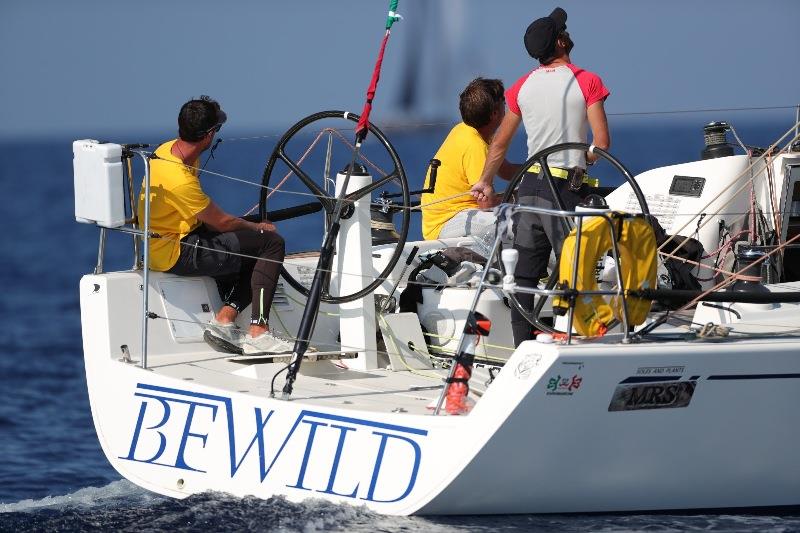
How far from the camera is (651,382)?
225 inches

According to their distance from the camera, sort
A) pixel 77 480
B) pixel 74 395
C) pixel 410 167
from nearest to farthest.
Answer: pixel 77 480, pixel 74 395, pixel 410 167

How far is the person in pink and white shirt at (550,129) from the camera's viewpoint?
639 cm

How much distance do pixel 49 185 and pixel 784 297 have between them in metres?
51.3

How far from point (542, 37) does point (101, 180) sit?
216cm

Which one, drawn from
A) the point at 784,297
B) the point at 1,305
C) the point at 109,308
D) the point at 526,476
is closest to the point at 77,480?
the point at 109,308

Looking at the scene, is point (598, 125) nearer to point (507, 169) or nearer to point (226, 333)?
point (507, 169)

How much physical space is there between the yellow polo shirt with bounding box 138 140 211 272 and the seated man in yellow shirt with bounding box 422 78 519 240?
4.67 ft

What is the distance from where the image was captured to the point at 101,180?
677 cm

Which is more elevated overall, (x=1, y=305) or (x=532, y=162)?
(x=532, y=162)

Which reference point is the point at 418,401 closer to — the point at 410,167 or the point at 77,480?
the point at 77,480

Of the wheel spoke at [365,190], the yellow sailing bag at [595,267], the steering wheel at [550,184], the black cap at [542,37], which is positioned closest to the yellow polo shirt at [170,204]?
Answer: the wheel spoke at [365,190]

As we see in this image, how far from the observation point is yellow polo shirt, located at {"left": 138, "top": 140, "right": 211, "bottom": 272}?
686 cm

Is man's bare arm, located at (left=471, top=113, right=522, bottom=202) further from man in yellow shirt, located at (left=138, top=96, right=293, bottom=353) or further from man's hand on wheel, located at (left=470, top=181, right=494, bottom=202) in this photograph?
man in yellow shirt, located at (left=138, top=96, right=293, bottom=353)

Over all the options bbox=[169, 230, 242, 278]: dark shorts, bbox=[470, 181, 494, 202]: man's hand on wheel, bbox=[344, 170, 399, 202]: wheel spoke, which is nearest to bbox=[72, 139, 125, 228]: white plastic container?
bbox=[169, 230, 242, 278]: dark shorts
